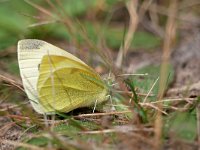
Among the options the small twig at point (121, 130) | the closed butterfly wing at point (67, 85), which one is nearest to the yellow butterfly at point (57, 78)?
the closed butterfly wing at point (67, 85)

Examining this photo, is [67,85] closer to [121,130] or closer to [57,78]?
[57,78]

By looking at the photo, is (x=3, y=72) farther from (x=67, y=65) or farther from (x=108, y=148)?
(x=108, y=148)

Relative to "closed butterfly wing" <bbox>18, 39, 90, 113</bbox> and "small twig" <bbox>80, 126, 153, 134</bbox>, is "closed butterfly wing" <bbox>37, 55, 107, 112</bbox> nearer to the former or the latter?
"closed butterfly wing" <bbox>18, 39, 90, 113</bbox>

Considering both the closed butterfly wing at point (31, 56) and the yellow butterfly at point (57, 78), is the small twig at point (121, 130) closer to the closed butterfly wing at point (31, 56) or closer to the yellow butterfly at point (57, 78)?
the yellow butterfly at point (57, 78)

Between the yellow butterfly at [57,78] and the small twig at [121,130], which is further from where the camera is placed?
the yellow butterfly at [57,78]

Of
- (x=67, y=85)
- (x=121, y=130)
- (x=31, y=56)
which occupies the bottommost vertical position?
(x=121, y=130)

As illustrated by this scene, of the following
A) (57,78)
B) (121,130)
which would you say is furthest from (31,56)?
(121,130)

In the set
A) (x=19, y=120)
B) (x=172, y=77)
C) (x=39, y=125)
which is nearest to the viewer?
(x=39, y=125)

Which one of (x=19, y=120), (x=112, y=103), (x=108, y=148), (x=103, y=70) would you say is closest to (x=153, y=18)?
(x=103, y=70)
